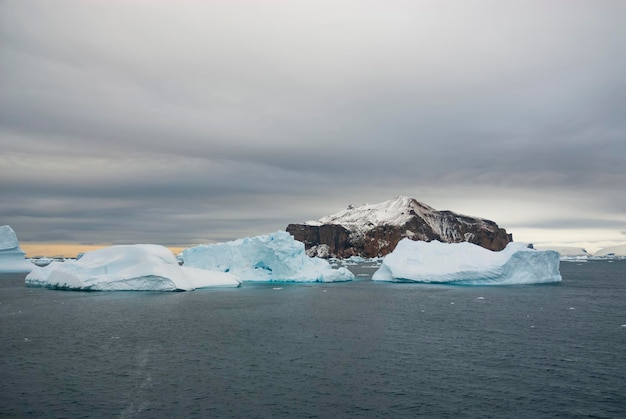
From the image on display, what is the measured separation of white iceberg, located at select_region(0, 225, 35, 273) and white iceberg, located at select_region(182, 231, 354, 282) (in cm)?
4049

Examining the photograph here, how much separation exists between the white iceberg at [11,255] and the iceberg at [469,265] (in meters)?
66.5

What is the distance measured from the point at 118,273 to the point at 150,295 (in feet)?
14.9

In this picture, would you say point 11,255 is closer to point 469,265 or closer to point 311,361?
point 469,265

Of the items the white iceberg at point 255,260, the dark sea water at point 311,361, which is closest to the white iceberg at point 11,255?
the white iceberg at point 255,260

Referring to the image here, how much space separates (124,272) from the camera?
46.4 meters

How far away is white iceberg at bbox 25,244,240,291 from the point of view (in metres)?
46.0

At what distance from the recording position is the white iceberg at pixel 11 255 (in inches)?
3282

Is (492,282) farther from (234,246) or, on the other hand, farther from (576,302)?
(234,246)

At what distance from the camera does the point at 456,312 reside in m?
34.1

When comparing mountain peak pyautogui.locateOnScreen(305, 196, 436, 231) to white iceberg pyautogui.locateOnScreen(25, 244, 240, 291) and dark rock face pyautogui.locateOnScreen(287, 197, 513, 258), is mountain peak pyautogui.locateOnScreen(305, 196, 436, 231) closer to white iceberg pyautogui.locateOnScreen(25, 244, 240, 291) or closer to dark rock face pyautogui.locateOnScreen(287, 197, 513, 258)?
dark rock face pyautogui.locateOnScreen(287, 197, 513, 258)

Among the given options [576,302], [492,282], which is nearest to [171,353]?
[576,302]

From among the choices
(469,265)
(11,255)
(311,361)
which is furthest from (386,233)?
(311,361)

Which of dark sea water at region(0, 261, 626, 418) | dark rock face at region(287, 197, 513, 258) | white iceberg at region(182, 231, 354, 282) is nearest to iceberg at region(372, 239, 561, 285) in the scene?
white iceberg at region(182, 231, 354, 282)

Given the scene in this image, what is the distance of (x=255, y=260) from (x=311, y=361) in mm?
43826
